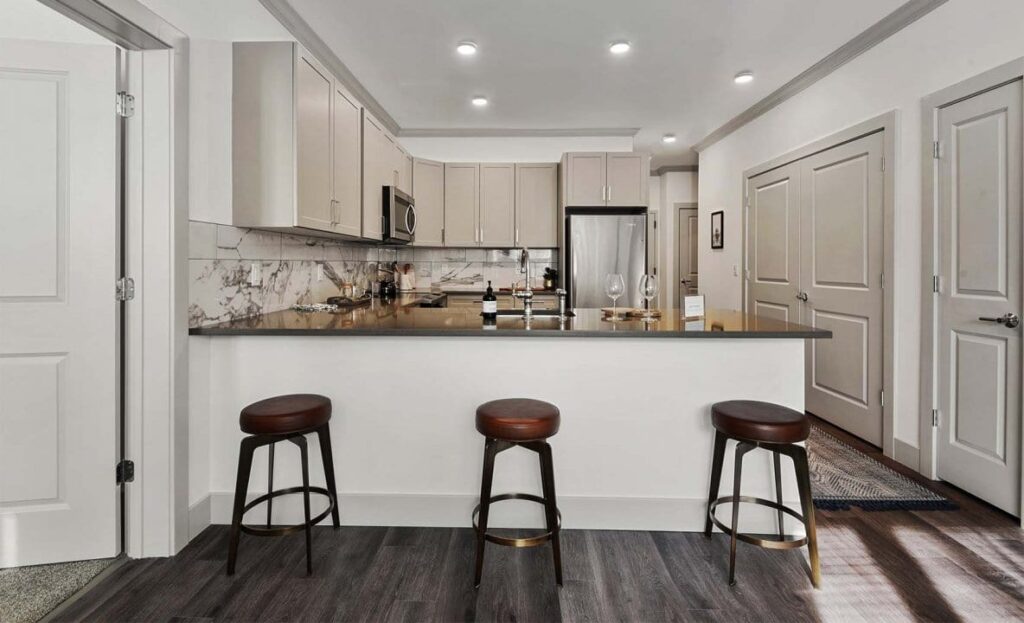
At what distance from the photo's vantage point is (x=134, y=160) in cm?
203

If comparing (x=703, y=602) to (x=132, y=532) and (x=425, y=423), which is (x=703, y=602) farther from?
(x=132, y=532)

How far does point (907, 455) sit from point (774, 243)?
2.09 metres

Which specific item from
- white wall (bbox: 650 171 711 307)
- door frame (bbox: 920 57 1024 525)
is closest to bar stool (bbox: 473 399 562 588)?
door frame (bbox: 920 57 1024 525)

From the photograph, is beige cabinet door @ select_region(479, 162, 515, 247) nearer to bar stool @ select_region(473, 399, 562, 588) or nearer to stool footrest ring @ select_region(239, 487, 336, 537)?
stool footrest ring @ select_region(239, 487, 336, 537)

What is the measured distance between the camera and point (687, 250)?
7273 mm

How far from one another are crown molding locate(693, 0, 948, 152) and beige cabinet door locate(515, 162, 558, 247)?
6.30 ft

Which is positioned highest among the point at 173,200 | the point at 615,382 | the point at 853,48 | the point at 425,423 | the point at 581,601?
the point at 853,48

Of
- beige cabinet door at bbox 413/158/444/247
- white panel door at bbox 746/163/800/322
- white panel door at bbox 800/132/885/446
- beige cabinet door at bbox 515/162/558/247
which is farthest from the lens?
beige cabinet door at bbox 515/162/558/247

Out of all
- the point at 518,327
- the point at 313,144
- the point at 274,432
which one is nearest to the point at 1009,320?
the point at 518,327

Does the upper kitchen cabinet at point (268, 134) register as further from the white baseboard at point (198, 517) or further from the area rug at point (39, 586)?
the area rug at point (39, 586)

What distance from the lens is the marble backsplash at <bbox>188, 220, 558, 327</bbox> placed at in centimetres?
233

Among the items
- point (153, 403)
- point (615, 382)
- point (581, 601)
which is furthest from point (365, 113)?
point (581, 601)

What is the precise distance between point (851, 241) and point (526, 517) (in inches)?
117

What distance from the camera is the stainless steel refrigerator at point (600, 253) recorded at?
4914 mm
